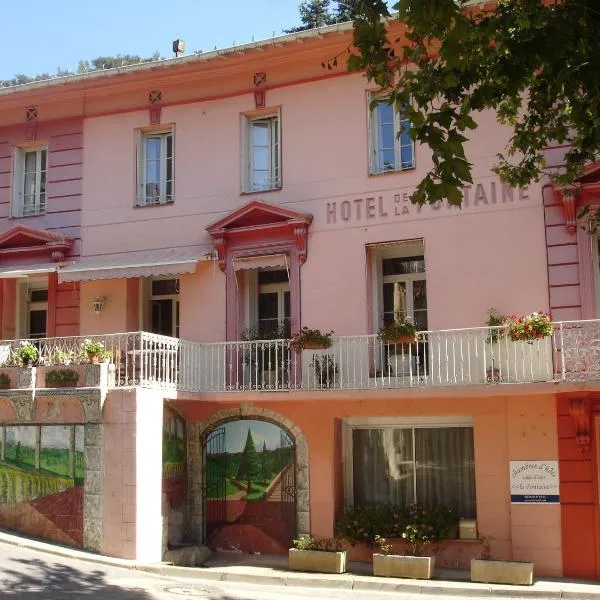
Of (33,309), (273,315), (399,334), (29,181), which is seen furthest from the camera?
(29,181)

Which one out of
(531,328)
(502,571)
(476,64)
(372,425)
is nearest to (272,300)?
(372,425)

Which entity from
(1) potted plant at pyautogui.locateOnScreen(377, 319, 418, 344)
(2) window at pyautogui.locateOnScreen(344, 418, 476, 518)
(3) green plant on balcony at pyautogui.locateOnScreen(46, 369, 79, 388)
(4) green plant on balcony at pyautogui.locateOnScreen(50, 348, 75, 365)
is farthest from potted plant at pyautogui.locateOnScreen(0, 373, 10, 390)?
(1) potted plant at pyautogui.locateOnScreen(377, 319, 418, 344)

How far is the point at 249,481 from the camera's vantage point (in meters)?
16.5

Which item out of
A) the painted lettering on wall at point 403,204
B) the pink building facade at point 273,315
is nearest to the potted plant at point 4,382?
the pink building facade at point 273,315

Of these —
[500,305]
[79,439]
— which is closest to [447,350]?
[500,305]

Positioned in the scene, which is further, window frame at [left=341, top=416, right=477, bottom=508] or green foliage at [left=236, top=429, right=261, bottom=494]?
green foliage at [left=236, top=429, right=261, bottom=494]

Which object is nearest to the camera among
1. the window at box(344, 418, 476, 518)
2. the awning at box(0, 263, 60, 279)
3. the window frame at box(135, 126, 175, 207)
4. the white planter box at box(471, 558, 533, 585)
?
the white planter box at box(471, 558, 533, 585)

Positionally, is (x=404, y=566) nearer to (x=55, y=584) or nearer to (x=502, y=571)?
(x=502, y=571)

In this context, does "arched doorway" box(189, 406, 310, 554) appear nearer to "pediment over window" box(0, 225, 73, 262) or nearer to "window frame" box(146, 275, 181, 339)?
"window frame" box(146, 275, 181, 339)

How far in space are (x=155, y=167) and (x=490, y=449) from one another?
8.89m

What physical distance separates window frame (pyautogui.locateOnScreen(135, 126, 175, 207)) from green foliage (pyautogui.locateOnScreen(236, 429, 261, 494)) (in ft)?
17.3

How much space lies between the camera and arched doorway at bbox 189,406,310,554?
1616 cm

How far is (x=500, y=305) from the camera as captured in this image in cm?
1514

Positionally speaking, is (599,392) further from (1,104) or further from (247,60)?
(1,104)
